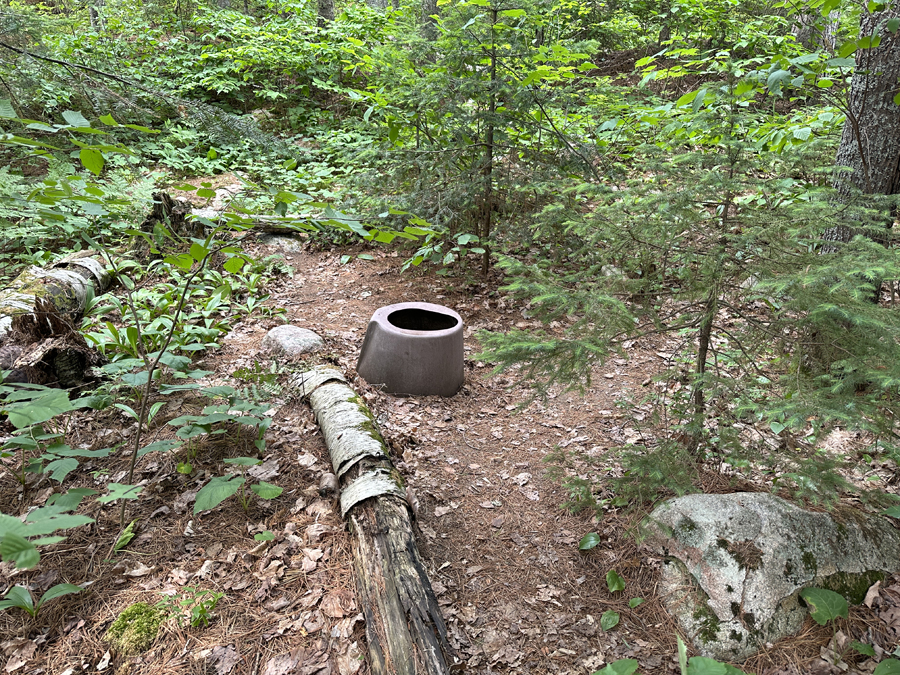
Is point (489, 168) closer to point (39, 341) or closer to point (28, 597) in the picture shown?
point (39, 341)

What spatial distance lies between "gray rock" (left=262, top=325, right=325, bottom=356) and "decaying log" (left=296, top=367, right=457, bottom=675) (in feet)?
3.50

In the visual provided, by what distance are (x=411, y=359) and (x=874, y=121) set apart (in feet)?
11.0

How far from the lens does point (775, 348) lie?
249 centimetres

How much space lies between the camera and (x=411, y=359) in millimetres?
3986

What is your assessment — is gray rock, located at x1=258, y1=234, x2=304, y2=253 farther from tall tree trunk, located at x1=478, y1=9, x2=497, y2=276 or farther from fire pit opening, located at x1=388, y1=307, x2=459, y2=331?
fire pit opening, located at x1=388, y1=307, x2=459, y2=331

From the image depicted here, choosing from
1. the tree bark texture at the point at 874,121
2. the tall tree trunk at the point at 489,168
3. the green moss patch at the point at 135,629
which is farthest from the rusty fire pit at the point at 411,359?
the tree bark texture at the point at 874,121

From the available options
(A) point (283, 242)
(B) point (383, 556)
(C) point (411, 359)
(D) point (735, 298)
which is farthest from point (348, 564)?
(A) point (283, 242)

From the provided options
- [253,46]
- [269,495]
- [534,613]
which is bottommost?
[534,613]

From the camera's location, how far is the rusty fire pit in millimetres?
3961

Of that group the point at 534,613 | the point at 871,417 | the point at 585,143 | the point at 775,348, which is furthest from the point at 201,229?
the point at 871,417

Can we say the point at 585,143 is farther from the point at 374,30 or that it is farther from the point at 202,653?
the point at 374,30

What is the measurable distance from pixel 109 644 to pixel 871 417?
3068 millimetres

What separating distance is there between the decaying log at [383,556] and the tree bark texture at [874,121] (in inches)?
120

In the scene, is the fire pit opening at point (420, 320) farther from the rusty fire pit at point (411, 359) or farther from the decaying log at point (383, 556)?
the decaying log at point (383, 556)
